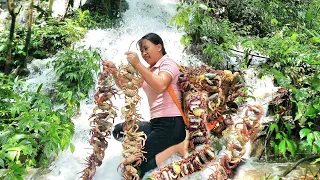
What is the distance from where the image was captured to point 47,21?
7.91m

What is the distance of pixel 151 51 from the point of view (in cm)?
226

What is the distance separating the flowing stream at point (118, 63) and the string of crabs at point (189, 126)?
13.5 inches

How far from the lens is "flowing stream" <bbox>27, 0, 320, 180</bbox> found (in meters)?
3.24

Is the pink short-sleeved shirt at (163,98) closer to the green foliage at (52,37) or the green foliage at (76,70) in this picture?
the green foliage at (76,70)

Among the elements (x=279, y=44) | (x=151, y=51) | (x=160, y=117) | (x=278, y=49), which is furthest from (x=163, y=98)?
(x=279, y=44)

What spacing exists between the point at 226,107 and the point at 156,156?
836mm

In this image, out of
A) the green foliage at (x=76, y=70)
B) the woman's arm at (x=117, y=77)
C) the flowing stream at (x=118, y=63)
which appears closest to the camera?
the woman's arm at (x=117, y=77)

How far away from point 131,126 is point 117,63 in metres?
4.98

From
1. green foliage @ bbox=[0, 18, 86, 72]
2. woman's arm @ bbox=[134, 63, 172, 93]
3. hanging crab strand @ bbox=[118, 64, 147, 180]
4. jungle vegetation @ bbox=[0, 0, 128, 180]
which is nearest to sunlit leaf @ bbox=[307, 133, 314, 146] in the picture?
woman's arm @ bbox=[134, 63, 172, 93]

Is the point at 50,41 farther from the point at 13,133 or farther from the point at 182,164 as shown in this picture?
the point at 182,164

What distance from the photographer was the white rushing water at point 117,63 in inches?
130

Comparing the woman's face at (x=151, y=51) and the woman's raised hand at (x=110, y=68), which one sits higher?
the woman's face at (x=151, y=51)

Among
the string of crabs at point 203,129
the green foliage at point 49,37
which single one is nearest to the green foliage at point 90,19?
the green foliage at point 49,37

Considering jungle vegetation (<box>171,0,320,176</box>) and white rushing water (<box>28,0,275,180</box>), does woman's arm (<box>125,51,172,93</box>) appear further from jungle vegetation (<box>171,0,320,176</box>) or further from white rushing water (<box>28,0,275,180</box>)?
jungle vegetation (<box>171,0,320,176</box>)
